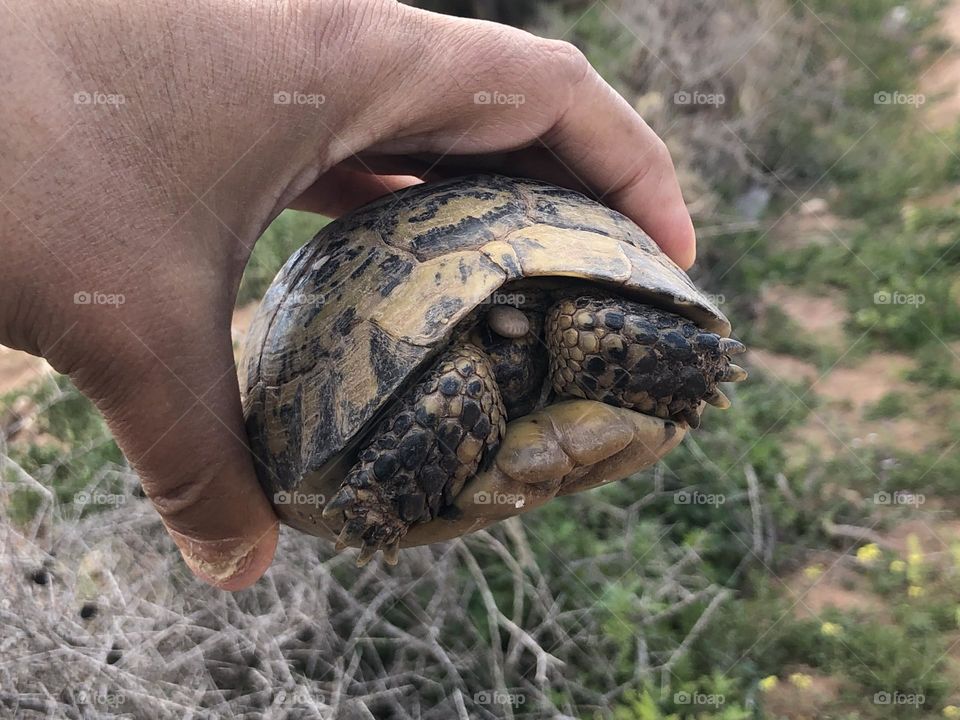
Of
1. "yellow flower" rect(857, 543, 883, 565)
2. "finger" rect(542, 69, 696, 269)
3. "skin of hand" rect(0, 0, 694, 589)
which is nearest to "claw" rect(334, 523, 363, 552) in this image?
"skin of hand" rect(0, 0, 694, 589)

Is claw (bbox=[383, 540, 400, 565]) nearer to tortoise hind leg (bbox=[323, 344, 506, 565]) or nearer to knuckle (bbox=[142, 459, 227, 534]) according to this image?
tortoise hind leg (bbox=[323, 344, 506, 565])

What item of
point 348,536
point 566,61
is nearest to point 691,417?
point 348,536

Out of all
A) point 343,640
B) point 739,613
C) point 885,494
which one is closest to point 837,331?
point 885,494

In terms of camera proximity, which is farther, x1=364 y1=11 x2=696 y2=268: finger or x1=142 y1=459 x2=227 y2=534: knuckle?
x1=364 y1=11 x2=696 y2=268: finger

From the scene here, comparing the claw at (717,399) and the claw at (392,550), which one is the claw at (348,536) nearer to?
the claw at (392,550)

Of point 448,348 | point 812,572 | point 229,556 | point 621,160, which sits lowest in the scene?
point 812,572

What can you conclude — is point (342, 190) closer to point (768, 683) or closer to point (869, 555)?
point (768, 683)

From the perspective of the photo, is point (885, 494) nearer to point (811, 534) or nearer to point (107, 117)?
point (811, 534)
